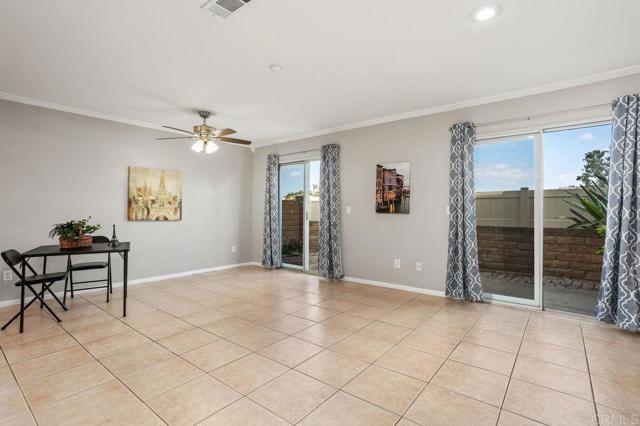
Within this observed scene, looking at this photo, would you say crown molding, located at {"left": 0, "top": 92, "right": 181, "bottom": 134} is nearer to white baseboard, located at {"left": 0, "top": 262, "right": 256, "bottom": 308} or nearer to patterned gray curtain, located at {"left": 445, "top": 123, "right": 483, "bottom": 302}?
white baseboard, located at {"left": 0, "top": 262, "right": 256, "bottom": 308}

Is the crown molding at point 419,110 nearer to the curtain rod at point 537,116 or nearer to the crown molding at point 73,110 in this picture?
the crown molding at point 73,110

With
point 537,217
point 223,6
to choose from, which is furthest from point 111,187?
point 537,217

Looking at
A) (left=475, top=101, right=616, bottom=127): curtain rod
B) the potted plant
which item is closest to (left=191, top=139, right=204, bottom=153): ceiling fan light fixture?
the potted plant

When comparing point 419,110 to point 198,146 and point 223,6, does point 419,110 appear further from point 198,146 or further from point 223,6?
point 198,146

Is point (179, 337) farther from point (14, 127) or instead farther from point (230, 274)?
point (14, 127)

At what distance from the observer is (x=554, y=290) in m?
4.21

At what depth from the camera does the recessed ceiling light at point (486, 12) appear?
2.24m

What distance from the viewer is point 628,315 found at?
10.0 feet

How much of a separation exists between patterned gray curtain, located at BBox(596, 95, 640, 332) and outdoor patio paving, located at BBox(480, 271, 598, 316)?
1.74 ft

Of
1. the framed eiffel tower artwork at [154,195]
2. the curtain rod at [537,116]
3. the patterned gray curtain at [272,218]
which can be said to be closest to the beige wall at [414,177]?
the curtain rod at [537,116]

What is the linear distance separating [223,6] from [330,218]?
3.71 metres

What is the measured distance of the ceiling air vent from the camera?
2.17m

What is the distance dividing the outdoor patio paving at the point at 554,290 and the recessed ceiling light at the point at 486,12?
303 cm

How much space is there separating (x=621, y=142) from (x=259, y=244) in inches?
230
